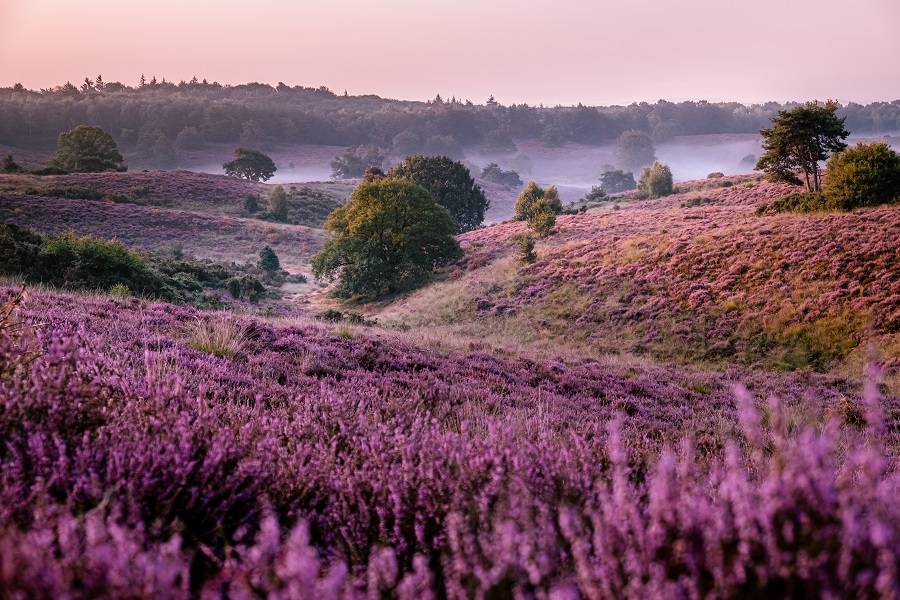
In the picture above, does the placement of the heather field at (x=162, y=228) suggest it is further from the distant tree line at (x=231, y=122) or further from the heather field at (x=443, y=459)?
the distant tree line at (x=231, y=122)

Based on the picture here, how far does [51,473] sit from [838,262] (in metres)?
26.1

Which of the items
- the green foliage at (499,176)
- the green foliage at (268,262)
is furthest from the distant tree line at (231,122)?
the green foliage at (268,262)

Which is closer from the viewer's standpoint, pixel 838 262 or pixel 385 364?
pixel 385 364

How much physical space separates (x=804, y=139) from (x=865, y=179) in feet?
34.5

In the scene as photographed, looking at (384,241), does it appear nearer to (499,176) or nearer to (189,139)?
(499,176)

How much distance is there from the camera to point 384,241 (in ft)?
134

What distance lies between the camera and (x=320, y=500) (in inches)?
104

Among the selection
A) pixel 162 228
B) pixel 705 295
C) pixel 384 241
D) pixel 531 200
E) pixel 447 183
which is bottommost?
pixel 705 295

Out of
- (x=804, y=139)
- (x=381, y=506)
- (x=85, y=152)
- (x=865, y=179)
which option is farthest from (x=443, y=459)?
(x=85, y=152)

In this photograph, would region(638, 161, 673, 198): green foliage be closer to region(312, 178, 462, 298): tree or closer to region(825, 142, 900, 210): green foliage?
region(312, 178, 462, 298): tree

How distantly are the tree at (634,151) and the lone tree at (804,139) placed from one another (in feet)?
451

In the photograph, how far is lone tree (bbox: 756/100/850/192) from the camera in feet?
121

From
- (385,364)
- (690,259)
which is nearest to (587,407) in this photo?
(385,364)

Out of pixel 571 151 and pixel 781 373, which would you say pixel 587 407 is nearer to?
pixel 781 373
